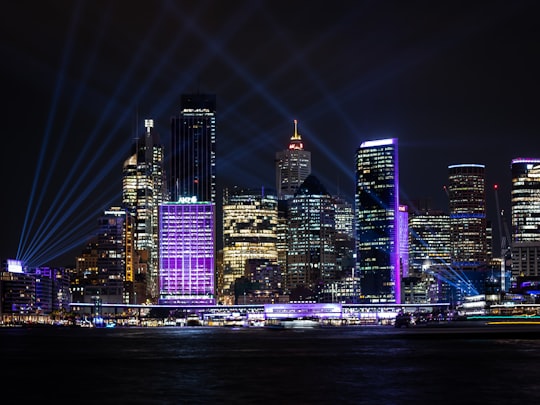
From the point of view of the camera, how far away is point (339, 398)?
6262 centimetres

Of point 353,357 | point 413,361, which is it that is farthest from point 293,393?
point 353,357

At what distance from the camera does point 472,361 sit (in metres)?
94.0

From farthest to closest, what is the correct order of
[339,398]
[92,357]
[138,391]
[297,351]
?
1. [297,351]
2. [92,357]
3. [138,391]
4. [339,398]

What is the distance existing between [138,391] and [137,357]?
1558 inches

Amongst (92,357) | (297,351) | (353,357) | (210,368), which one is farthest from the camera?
(297,351)

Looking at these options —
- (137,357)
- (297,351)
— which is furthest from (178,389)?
(297,351)

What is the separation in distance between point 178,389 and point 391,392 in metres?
14.3

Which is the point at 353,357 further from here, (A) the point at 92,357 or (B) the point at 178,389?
(B) the point at 178,389

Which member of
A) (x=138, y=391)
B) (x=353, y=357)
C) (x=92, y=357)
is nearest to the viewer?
(x=138, y=391)

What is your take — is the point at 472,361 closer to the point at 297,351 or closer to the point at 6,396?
the point at 297,351

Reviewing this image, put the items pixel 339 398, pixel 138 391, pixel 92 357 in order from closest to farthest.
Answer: pixel 339 398
pixel 138 391
pixel 92 357

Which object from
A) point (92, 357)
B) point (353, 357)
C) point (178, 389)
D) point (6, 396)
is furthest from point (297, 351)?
point (6, 396)

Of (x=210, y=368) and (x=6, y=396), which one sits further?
(x=210, y=368)

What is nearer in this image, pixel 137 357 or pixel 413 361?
pixel 413 361
